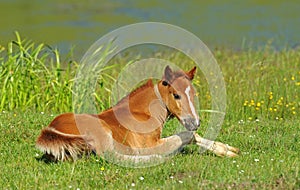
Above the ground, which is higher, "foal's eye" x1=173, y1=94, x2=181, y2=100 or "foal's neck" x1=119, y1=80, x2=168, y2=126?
"foal's eye" x1=173, y1=94, x2=181, y2=100

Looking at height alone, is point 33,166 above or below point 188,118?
below

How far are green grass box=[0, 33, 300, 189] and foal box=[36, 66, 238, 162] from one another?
15 centimetres

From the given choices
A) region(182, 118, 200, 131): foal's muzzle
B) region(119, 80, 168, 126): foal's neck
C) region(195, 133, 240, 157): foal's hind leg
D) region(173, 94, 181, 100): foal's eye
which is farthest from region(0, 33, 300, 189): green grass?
region(173, 94, 181, 100): foal's eye

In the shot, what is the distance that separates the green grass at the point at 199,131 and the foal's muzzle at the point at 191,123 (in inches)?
12.5

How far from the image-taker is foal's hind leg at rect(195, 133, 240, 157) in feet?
26.0

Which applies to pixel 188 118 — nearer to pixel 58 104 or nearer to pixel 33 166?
pixel 33 166

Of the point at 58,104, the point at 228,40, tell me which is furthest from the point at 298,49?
the point at 58,104

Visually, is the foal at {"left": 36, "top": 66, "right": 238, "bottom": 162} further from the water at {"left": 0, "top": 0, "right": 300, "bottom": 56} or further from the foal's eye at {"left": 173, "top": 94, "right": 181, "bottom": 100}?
the water at {"left": 0, "top": 0, "right": 300, "bottom": 56}

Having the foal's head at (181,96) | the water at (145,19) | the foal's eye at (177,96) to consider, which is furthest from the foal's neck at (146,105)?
the water at (145,19)

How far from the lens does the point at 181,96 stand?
7598 millimetres

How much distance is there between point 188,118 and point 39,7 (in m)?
16.0

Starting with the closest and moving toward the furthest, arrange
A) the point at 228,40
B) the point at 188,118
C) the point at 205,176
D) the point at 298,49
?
the point at 205,176 → the point at 188,118 → the point at 298,49 → the point at 228,40

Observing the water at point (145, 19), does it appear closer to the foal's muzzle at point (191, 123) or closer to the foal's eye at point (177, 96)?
the foal's eye at point (177, 96)

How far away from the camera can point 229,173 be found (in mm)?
7008
